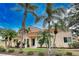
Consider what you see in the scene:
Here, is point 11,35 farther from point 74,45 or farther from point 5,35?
point 74,45

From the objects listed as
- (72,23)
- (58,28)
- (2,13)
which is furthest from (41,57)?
(2,13)

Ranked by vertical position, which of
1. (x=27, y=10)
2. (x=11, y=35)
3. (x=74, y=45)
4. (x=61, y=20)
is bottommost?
(x=74, y=45)

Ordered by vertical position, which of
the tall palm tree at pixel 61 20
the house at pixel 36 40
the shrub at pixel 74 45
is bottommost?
the shrub at pixel 74 45

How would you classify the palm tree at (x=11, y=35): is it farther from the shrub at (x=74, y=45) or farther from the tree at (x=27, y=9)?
the shrub at (x=74, y=45)

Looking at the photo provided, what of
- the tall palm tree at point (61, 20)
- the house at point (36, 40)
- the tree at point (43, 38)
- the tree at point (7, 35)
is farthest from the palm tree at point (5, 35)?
the tall palm tree at point (61, 20)

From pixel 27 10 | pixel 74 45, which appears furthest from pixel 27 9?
pixel 74 45

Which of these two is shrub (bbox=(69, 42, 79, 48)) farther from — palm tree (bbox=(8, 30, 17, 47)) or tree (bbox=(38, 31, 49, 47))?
palm tree (bbox=(8, 30, 17, 47))

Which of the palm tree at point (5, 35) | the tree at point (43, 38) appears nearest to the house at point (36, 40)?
the tree at point (43, 38)

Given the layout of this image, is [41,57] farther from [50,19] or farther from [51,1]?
[51,1]

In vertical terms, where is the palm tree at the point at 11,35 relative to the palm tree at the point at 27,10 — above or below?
below

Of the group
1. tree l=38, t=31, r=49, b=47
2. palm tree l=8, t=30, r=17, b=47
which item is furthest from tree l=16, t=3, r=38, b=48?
tree l=38, t=31, r=49, b=47

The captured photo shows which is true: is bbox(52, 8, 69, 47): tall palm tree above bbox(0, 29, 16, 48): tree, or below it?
above
